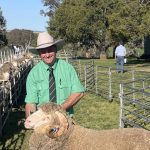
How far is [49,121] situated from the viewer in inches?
188

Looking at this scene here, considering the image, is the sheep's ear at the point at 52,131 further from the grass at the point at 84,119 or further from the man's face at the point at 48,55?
the grass at the point at 84,119

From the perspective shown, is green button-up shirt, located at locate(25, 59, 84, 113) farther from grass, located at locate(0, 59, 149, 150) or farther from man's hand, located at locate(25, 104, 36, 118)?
grass, located at locate(0, 59, 149, 150)

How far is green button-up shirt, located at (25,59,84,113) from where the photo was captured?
555 centimetres

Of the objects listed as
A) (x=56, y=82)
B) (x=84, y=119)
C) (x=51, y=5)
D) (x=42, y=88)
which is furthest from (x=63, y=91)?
(x=51, y=5)

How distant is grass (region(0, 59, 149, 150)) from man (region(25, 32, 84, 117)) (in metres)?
3.65

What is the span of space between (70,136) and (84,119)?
25.0 feet

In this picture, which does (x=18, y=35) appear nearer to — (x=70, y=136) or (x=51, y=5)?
(x=51, y=5)

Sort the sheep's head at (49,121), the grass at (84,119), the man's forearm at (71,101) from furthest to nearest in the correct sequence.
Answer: the grass at (84,119), the man's forearm at (71,101), the sheep's head at (49,121)

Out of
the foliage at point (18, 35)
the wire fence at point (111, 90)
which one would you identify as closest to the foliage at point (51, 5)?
the foliage at point (18, 35)

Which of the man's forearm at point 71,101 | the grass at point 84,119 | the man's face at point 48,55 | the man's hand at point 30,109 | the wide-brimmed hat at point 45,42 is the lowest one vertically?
the grass at point 84,119

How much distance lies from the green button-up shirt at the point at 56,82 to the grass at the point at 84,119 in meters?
3.64

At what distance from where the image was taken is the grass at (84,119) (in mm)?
9766

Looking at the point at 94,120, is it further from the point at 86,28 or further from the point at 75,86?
the point at 86,28

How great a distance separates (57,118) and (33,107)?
78 centimetres
